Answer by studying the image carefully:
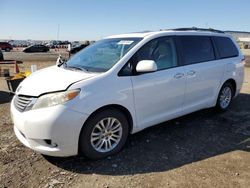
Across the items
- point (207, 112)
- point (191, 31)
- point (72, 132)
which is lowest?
point (207, 112)

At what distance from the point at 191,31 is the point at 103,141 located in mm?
2814

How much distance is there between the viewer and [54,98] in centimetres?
369

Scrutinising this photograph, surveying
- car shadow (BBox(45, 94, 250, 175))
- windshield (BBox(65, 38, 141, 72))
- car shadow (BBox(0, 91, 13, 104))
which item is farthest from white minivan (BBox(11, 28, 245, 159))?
car shadow (BBox(0, 91, 13, 104))

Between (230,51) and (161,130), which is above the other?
(230,51)

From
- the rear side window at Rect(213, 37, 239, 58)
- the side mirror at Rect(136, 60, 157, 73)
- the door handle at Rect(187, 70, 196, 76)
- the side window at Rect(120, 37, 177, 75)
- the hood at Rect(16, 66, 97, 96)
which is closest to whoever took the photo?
the hood at Rect(16, 66, 97, 96)

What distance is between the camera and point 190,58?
5.23 metres

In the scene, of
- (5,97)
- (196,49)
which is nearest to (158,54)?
(196,49)

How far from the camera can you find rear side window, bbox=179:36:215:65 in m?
5.18

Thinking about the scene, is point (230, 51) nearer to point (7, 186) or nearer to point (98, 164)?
point (98, 164)

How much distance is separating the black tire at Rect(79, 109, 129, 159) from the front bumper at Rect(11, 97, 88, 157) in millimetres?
93

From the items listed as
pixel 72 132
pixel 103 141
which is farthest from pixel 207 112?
pixel 72 132

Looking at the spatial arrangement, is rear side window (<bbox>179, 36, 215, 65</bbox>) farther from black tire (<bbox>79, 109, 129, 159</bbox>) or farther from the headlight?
the headlight

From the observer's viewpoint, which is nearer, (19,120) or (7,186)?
(7,186)

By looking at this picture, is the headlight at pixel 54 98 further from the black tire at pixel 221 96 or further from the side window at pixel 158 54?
the black tire at pixel 221 96
